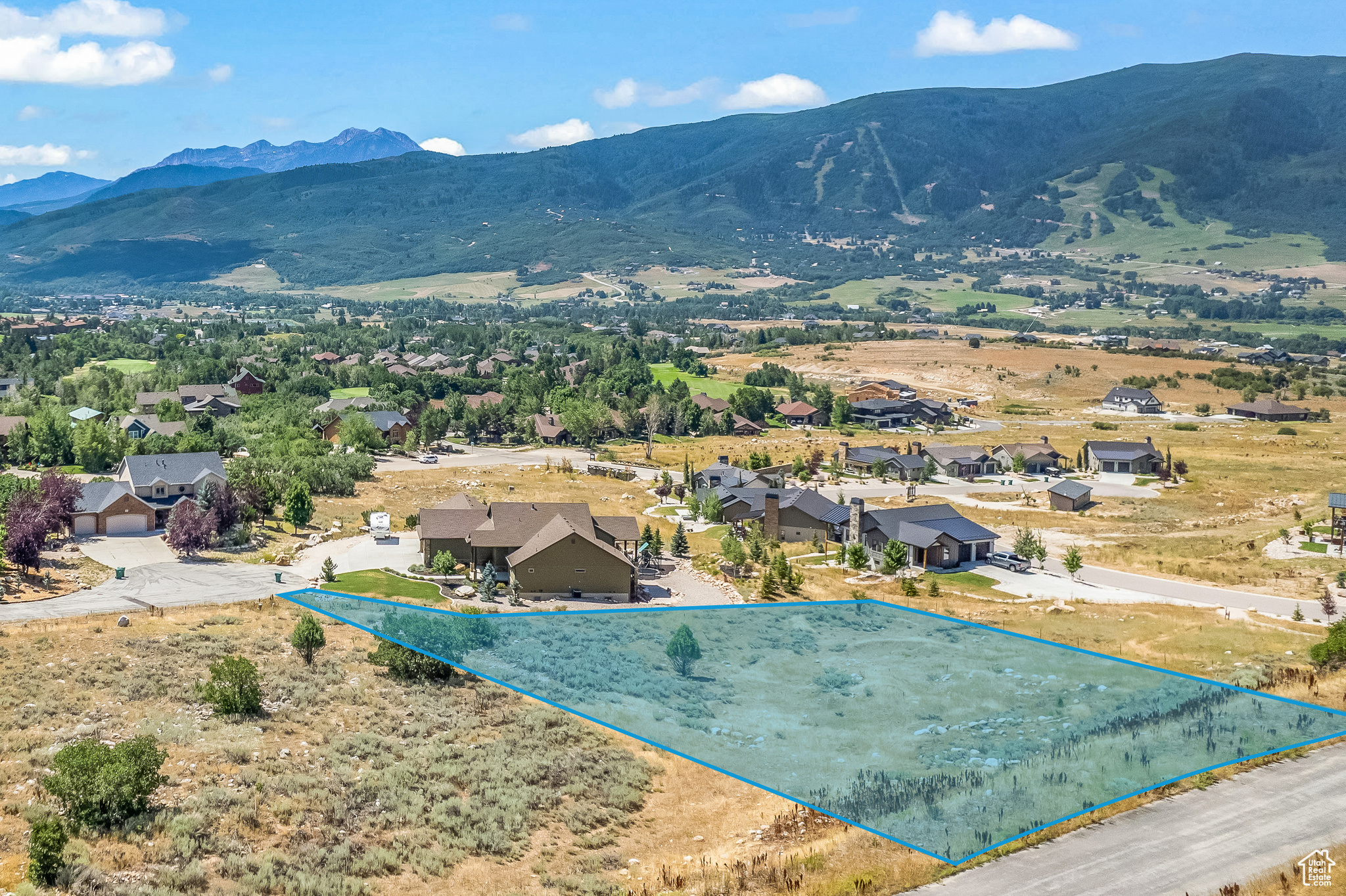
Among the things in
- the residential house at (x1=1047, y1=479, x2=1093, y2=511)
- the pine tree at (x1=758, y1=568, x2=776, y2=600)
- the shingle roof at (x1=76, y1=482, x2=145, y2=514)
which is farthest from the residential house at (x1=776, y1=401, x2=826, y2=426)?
the shingle roof at (x1=76, y1=482, x2=145, y2=514)

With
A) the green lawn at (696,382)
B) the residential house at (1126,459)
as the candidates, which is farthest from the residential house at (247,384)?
the residential house at (1126,459)

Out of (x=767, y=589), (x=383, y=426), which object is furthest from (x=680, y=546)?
(x=383, y=426)

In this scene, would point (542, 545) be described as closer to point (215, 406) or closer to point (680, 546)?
point (680, 546)

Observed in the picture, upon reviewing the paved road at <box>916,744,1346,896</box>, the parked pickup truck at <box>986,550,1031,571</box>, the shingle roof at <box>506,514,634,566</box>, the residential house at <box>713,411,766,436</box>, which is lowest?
the parked pickup truck at <box>986,550,1031,571</box>

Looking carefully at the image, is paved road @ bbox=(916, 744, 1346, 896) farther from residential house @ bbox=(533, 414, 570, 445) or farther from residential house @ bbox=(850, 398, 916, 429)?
residential house @ bbox=(850, 398, 916, 429)

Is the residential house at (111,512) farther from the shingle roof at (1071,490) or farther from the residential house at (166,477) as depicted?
the shingle roof at (1071,490)

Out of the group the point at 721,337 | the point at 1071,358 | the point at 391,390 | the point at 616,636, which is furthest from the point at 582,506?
the point at 721,337
